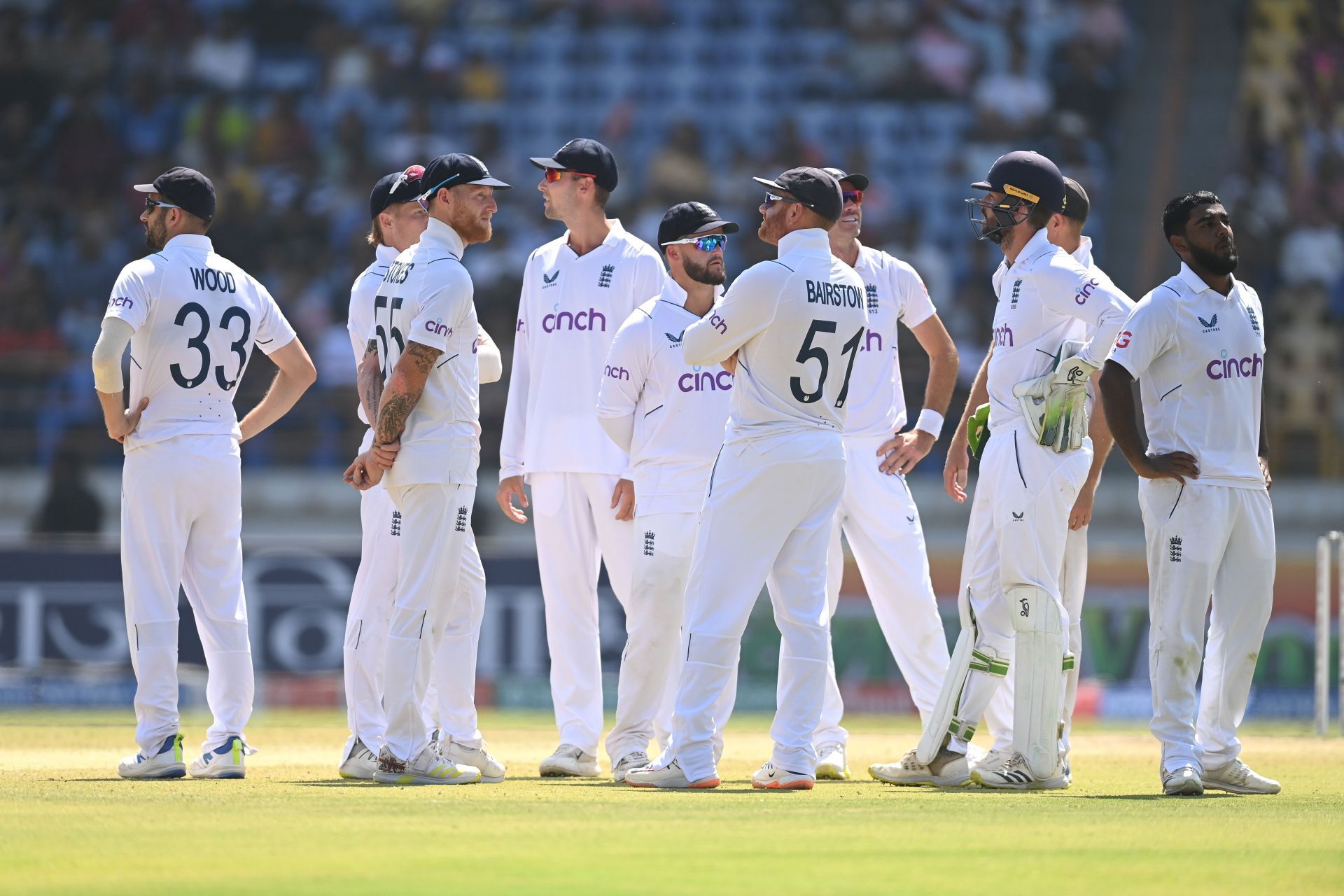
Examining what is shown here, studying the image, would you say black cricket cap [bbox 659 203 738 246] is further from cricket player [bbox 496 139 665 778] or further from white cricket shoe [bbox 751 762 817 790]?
white cricket shoe [bbox 751 762 817 790]

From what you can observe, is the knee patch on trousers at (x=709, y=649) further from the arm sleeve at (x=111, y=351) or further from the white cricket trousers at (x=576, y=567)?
the arm sleeve at (x=111, y=351)

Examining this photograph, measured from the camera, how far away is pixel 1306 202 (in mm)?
20094

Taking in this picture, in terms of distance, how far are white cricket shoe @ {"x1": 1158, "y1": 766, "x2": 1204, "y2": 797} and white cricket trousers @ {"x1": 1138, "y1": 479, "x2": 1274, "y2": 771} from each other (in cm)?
3

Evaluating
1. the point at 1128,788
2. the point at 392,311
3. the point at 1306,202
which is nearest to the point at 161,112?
the point at 1306,202

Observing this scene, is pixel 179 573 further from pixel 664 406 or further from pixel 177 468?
pixel 664 406

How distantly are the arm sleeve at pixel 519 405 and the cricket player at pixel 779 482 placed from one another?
1493mm

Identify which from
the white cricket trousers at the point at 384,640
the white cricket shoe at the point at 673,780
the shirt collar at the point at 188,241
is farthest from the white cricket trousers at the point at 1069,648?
Answer: the shirt collar at the point at 188,241

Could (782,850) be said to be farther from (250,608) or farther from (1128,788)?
(250,608)

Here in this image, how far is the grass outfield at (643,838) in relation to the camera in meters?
4.62

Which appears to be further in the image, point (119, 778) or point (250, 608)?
point (250, 608)

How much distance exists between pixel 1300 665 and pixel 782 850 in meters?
9.42

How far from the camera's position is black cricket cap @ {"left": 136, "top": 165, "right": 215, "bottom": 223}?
7609mm

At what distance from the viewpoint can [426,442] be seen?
705 centimetres

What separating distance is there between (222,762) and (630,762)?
1688mm
